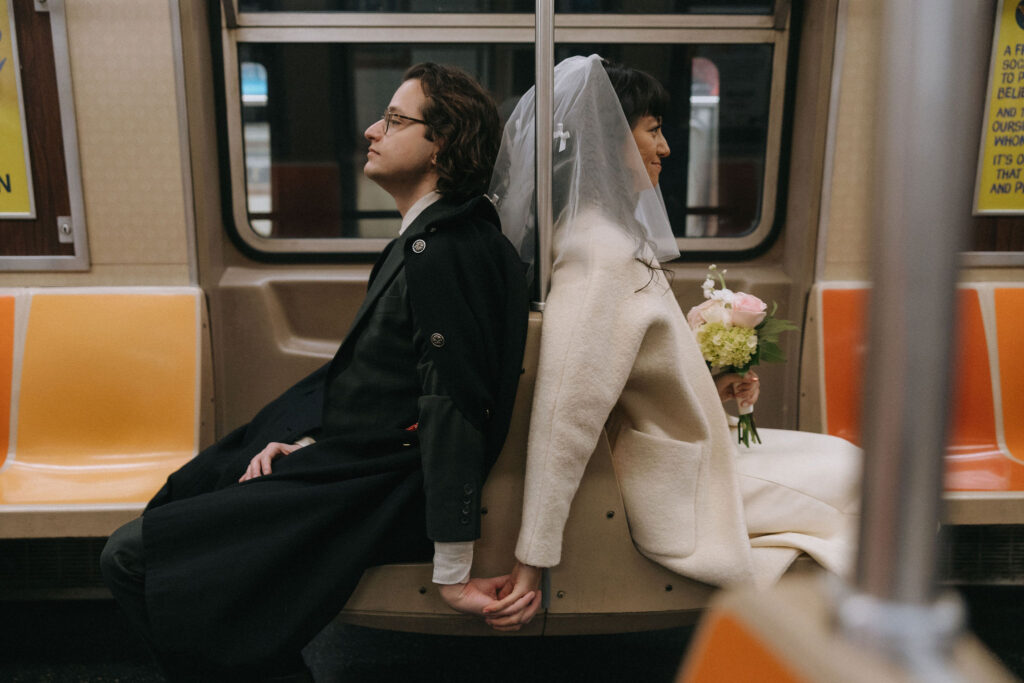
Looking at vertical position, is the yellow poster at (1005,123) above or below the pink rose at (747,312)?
above

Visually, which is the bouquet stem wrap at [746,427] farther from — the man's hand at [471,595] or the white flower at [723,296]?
the man's hand at [471,595]

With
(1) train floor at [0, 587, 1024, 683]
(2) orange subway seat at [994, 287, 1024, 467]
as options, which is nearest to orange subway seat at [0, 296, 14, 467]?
(1) train floor at [0, 587, 1024, 683]

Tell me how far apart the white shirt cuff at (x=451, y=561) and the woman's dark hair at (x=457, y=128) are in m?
0.79

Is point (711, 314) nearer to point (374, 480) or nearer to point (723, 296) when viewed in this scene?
point (723, 296)

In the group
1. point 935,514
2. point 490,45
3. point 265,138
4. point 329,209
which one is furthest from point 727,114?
point 935,514

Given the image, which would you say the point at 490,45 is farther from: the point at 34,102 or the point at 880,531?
the point at 880,531

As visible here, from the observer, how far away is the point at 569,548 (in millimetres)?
1730

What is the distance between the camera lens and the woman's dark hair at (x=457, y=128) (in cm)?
179

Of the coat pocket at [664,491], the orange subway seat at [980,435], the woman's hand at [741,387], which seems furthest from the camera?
the orange subway seat at [980,435]

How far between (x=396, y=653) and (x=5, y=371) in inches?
69.3

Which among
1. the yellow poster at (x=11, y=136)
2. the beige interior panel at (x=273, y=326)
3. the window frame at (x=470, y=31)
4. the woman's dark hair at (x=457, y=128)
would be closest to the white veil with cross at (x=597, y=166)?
the woman's dark hair at (x=457, y=128)

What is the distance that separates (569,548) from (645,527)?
18cm

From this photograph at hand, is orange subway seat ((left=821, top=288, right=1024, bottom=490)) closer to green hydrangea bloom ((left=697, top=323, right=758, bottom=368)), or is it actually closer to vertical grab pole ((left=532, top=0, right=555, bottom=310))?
green hydrangea bloom ((left=697, top=323, right=758, bottom=368))

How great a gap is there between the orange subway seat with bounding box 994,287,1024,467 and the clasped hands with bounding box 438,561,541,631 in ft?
7.21
